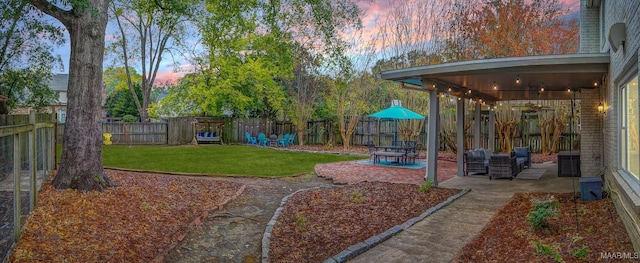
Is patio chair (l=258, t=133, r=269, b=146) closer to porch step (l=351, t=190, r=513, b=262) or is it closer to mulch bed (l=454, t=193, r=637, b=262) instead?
porch step (l=351, t=190, r=513, b=262)

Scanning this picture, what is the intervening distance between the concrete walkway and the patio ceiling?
243 cm

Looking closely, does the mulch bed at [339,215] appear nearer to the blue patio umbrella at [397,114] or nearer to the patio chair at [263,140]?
the blue patio umbrella at [397,114]

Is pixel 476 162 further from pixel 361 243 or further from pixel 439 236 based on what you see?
pixel 361 243

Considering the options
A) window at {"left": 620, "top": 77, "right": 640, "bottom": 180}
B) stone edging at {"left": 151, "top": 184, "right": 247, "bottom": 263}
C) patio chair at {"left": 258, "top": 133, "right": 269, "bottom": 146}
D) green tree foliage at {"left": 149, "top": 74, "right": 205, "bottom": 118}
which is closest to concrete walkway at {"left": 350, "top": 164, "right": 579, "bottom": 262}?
window at {"left": 620, "top": 77, "right": 640, "bottom": 180}

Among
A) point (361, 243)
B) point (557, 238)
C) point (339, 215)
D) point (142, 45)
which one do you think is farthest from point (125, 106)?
point (557, 238)

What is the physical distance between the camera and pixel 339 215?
6.58m

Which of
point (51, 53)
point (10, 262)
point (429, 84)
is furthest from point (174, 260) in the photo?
point (51, 53)

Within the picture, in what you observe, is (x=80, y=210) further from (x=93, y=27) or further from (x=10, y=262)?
(x=93, y=27)

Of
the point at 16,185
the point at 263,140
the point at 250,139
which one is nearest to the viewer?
the point at 16,185

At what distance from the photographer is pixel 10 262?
12.1ft

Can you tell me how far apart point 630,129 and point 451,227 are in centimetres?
263

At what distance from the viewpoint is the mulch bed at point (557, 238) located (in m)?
3.93

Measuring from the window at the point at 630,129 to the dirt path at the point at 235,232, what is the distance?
4.74 metres

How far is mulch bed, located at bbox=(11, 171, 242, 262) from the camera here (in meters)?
4.24
